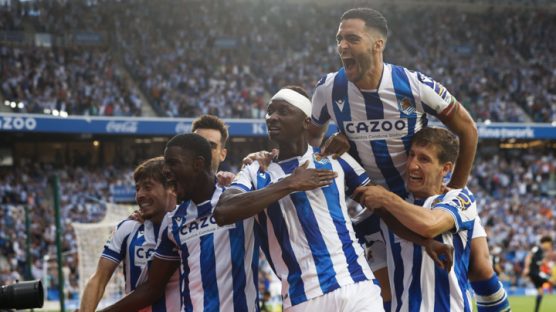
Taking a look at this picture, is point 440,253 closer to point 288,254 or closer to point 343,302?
point 343,302

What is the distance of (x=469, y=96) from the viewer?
3697cm

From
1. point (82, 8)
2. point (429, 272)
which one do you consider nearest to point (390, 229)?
point (429, 272)

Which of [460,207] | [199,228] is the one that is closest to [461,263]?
[460,207]

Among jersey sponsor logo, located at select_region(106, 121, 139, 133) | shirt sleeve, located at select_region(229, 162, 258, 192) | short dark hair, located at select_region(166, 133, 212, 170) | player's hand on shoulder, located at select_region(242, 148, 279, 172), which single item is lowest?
shirt sleeve, located at select_region(229, 162, 258, 192)

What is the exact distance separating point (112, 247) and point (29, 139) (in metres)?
28.3

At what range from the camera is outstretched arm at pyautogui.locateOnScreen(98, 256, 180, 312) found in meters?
4.77

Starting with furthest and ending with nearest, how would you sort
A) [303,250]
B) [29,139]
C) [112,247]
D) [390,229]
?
1. [29,139]
2. [112,247]
3. [390,229]
4. [303,250]

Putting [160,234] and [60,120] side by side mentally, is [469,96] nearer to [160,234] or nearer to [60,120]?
[60,120]

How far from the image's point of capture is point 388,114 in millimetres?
4902

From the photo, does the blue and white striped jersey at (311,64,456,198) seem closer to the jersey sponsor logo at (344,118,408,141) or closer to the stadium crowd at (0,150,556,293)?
the jersey sponsor logo at (344,118,408,141)

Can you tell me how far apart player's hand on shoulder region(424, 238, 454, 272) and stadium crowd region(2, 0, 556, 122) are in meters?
27.2

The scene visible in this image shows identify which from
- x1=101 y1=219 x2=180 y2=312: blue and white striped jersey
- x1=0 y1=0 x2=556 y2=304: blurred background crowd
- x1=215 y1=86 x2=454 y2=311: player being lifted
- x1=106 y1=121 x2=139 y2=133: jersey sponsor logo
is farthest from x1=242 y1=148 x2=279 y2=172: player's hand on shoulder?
x1=106 y1=121 x2=139 y2=133: jersey sponsor logo

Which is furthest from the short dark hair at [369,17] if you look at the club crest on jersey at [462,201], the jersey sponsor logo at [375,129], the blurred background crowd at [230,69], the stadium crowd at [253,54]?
the stadium crowd at [253,54]

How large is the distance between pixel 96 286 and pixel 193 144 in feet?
4.51
